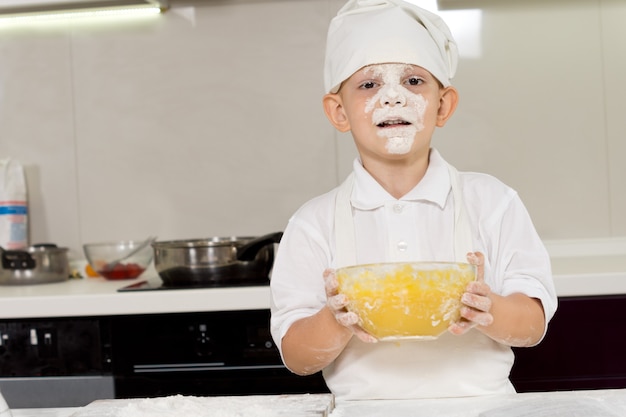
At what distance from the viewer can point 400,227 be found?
1171mm

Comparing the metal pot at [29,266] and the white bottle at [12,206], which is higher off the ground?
the white bottle at [12,206]

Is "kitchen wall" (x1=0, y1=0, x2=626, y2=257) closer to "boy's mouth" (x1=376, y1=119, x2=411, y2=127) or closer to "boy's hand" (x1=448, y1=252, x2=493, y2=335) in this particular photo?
"boy's mouth" (x1=376, y1=119, x2=411, y2=127)

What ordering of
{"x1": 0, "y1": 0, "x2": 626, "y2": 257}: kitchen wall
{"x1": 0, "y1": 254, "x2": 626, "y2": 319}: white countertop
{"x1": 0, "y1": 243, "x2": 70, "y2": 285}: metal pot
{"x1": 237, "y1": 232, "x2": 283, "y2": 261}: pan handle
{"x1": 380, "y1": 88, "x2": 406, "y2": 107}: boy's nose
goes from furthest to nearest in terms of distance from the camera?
{"x1": 0, "y1": 0, "x2": 626, "y2": 257}: kitchen wall < {"x1": 0, "y1": 243, "x2": 70, "y2": 285}: metal pot < {"x1": 237, "y1": 232, "x2": 283, "y2": 261}: pan handle < {"x1": 0, "y1": 254, "x2": 626, "y2": 319}: white countertop < {"x1": 380, "y1": 88, "x2": 406, "y2": 107}: boy's nose

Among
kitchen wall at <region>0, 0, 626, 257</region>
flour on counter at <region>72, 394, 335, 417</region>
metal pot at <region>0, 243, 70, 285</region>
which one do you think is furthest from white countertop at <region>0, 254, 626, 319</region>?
flour on counter at <region>72, 394, 335, 417</region>

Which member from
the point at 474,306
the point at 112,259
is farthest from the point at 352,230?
the point at 112,259

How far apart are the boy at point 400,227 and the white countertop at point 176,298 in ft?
1.73

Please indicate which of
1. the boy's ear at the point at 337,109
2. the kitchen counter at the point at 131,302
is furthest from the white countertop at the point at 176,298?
the boy's ear at the point at 337,109

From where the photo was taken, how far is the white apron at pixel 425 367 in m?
1.11

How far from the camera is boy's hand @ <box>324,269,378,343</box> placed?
0.88m

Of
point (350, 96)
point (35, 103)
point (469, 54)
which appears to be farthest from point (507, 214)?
point (35, 103)

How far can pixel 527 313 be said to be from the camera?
1.03 metres

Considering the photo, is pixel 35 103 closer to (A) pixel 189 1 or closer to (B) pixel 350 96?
(A) pixel 189 1

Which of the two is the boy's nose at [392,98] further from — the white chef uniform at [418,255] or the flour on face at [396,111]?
the white chef uniform at [418,255]

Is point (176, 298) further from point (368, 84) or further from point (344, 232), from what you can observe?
point (368, 84)
